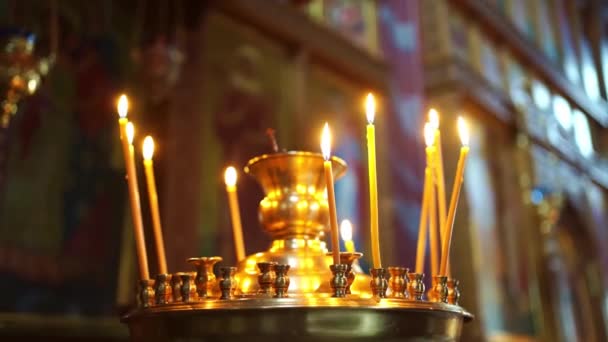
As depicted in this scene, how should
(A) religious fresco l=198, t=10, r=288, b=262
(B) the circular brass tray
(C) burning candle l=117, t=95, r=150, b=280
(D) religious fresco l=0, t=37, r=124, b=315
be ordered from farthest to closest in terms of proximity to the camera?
(A) religious fresco l=198, t=10, r=288, b=262
(D) religious fresco l=0, t=37, r=124, b=315
(C) burning candle l=117, t=95, r=150, b=280
(B) the circular brass tray

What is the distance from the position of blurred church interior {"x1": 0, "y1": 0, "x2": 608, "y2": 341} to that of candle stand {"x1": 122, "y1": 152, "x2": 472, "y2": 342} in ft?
2.45

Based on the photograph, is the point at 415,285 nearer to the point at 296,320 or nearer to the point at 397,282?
the point at 397,282

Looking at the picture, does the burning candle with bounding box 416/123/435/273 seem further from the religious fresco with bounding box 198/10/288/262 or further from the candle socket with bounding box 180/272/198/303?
the religious fresco with bounding box 198/10/288/262

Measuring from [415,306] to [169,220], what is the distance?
2995mm

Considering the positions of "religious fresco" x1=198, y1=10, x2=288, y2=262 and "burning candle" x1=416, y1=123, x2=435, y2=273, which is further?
"religious fresco" x1=198, y1=10, x2=288, y2=262

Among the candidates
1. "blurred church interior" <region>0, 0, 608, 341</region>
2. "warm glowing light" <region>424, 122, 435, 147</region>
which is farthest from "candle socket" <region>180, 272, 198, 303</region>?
"blurred church interior" <region>0, 0, 608, 341</region>

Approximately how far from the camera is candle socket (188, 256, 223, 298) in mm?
811

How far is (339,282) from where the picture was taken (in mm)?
730

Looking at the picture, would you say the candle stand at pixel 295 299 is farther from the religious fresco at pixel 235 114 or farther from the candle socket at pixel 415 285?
the religious fresco at pixel 235 114

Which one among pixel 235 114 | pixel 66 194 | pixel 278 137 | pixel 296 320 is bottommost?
pixel 296 320

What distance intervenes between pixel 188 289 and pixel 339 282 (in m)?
0.19

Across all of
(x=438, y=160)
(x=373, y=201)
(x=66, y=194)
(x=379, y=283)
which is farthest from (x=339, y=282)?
(x=66, y=194)

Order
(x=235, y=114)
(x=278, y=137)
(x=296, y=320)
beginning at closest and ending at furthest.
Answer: (x=296, y=320)
(x=235, y=114)
(x=278, y=137)

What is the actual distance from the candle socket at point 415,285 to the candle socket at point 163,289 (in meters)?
0.31
